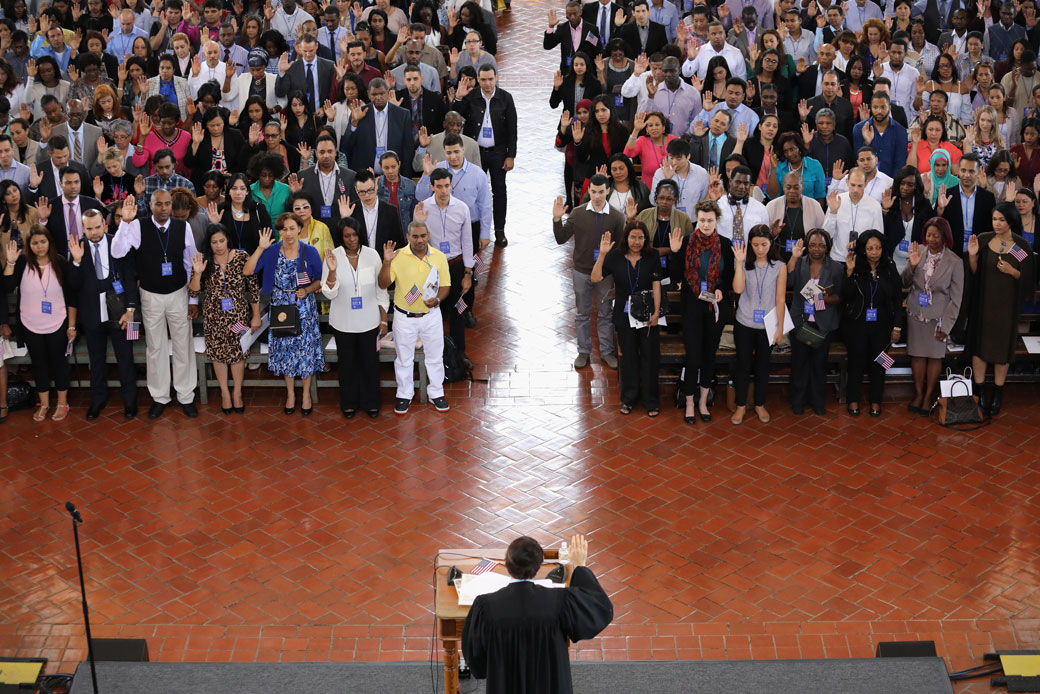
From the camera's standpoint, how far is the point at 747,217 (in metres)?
11.5

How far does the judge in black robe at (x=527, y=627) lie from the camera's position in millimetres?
6574

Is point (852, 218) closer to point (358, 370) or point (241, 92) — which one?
point (358, 370)

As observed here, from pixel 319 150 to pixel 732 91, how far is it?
403 cm

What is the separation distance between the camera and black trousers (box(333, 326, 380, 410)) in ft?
36.7

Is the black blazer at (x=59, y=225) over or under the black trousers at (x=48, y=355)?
over

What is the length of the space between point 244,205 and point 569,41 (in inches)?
231

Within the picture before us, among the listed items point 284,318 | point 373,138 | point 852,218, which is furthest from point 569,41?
point 284,318

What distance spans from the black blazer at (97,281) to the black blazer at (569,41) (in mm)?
6185

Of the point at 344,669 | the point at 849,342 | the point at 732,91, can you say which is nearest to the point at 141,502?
the point at 344,669

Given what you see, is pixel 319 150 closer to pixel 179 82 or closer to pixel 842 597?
pixel 179 82

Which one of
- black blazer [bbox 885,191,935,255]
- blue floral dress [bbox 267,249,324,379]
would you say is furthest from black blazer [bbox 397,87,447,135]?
black blazer [bbox 885,191,935,255]

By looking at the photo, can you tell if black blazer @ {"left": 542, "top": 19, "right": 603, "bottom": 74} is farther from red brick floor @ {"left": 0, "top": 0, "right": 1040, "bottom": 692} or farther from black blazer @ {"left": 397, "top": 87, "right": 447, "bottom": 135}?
red brick floor @ {"left": 0, "top": 0, "right": 1040, "bottom": 692}

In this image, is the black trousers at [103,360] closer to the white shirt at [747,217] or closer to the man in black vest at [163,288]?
the man in black vest at [163,288]

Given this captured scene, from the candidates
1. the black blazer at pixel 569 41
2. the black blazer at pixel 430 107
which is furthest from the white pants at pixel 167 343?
the black blazer at pixel 569 41
